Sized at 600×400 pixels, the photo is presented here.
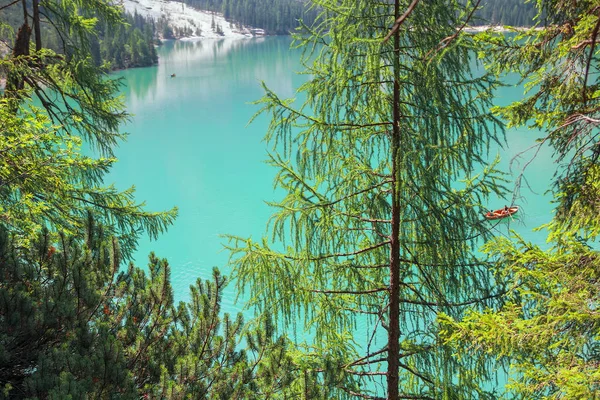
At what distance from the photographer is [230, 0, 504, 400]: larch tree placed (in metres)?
3.09

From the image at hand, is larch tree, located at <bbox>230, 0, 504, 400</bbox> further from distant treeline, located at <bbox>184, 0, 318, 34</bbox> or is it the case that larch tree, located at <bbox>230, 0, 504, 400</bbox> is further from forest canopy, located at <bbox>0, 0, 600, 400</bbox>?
distant treeline, located at <bbox>184, 0, 318, 34</bbox>

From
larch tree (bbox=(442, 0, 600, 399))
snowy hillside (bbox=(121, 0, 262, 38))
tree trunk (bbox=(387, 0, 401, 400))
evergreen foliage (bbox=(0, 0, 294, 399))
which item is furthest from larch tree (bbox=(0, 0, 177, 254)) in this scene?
snowy hillside (bbox=(121, 0, 262, 38))

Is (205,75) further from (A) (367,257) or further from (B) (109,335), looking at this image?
(B) (109,335)

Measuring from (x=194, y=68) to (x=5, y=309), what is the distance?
164 feet

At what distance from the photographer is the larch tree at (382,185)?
3086 millimetres

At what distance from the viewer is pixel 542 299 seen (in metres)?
3.34

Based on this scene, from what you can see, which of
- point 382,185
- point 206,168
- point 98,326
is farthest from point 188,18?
point 98,326

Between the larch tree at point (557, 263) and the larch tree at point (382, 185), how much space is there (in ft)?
0.95

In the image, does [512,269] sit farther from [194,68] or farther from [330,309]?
[194,68]

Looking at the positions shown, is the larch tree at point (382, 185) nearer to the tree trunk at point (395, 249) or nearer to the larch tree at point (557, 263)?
the tree trunk at point (395, 249)

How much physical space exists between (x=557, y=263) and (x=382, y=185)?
112 cm

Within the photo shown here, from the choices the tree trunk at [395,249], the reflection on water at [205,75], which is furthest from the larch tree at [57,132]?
the reflection on water at [205,75]

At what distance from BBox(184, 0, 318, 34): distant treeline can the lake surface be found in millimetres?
54843

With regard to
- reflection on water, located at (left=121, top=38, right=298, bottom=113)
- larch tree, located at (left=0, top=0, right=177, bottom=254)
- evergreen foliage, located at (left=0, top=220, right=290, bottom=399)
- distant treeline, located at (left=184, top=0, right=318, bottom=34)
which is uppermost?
distant treeline, located at (left=184, top=0, right=318, bottom=34)
